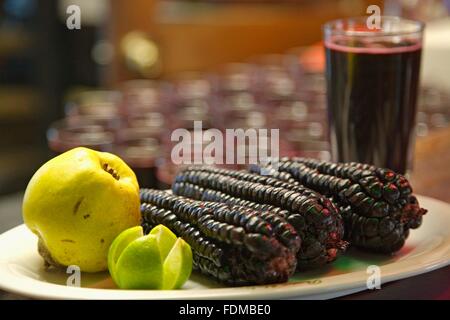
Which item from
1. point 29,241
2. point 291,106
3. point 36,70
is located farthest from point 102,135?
point 36,70

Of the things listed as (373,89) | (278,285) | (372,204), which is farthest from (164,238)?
(373,89)

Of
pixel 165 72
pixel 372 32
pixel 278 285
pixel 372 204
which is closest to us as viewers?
pixel 278 285

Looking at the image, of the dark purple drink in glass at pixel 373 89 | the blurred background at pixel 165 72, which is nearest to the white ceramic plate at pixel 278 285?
the dark purple drink in glass at pixel 373 89

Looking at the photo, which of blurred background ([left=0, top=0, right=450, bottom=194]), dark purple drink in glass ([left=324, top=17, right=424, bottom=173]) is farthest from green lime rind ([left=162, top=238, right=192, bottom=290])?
blurred background ([left=0, top=0, right=450, bottom=194])

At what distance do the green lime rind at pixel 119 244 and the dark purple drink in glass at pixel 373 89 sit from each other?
56 centimetres

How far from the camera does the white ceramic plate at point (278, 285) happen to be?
87cm

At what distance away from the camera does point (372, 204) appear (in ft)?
3.41

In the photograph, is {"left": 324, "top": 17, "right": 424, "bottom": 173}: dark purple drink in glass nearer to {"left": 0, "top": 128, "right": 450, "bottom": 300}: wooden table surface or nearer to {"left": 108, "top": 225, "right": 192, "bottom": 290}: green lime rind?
{"left": 0, "top": 128, "right": 450, "bottom": 300}: wooden table surface

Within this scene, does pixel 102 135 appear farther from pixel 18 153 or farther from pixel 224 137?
pixel 18 153

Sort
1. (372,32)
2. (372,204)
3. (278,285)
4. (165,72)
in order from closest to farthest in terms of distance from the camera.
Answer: (278,285) → (372,204) → (372,32) → (165,72)

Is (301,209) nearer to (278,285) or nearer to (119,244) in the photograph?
(278,285)

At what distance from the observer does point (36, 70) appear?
442cm

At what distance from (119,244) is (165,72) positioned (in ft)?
10.4

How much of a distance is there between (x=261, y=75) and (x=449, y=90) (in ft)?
1.90
